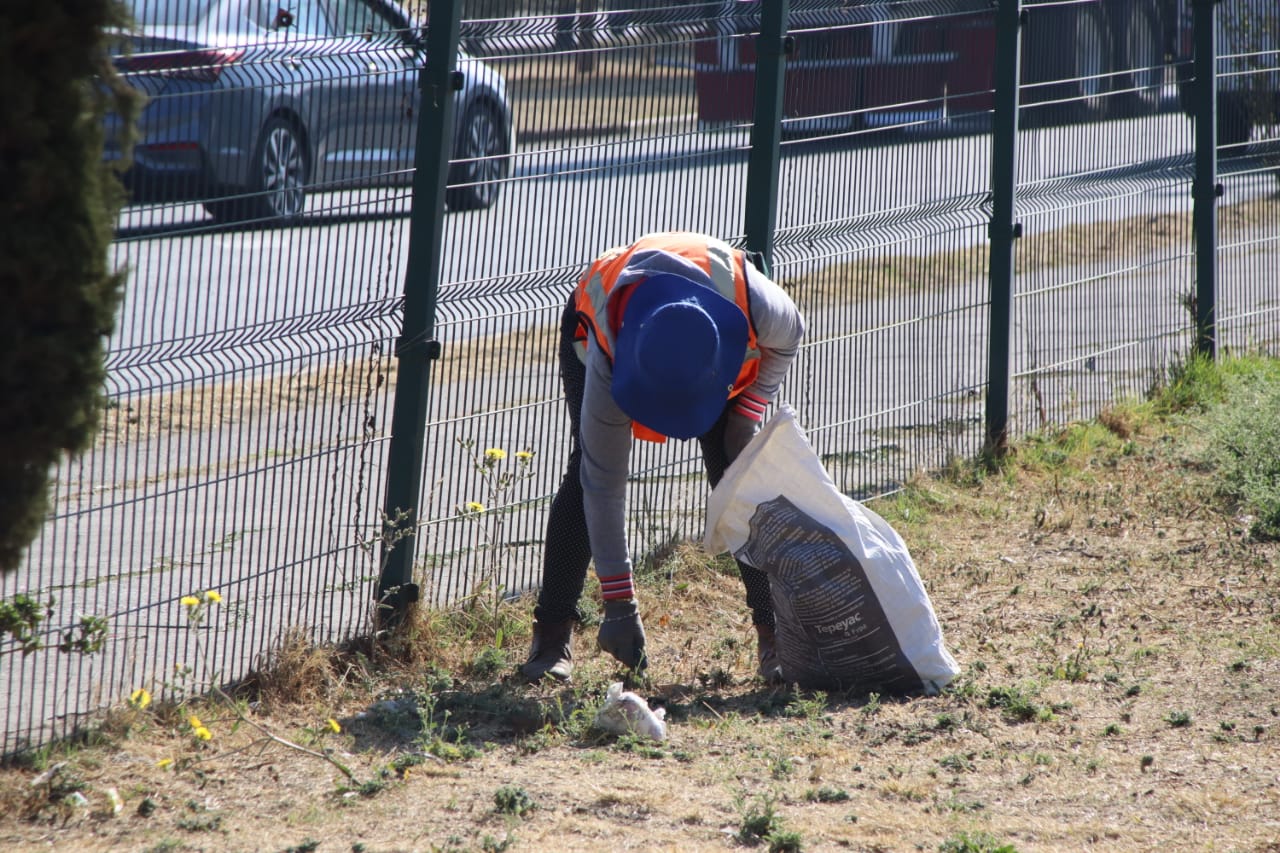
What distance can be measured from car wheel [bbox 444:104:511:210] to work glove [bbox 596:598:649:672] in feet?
4.33

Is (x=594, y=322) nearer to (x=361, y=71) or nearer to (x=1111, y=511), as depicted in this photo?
(x=361, y=71)

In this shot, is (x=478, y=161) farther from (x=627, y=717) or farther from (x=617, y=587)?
(x=627, y=717)

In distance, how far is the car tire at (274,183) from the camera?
3611 millimetres

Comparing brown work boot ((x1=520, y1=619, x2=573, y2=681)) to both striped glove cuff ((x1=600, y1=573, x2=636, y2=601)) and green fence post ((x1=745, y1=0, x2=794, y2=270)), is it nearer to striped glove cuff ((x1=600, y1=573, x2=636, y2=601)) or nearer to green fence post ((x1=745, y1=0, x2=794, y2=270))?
striped glove cuff ((x1=600, y1=573, x2=636, y2=601))

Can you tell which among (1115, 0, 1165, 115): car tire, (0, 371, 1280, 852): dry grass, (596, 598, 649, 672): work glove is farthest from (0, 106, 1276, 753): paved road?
(596, 598, 649, 672): work glove

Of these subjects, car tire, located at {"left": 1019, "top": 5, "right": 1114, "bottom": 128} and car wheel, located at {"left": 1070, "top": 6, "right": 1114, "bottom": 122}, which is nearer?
car tire, located at {"left": 1019, "top": 5, "right": 1114, "bottom": 128}

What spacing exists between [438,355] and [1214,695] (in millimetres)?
2488

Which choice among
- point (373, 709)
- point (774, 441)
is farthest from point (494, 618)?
point (774, 441)

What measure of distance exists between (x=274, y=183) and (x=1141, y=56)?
4.96m

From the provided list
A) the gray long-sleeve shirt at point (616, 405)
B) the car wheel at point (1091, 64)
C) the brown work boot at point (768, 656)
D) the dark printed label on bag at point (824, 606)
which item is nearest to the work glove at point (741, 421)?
the gray long-sleeve shirt at point (616, 405)

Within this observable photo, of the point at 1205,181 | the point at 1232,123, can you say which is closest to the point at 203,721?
the point at 1205,181

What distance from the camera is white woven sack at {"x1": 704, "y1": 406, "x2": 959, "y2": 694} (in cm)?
391

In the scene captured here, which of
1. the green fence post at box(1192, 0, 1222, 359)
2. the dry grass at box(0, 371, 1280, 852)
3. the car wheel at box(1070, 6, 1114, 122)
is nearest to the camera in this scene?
the dry grass at box(0, 371, 1280, 852)

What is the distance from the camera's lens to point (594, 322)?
367cm
